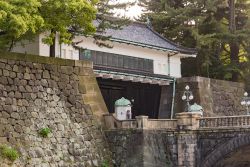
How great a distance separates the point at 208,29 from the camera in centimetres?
4722

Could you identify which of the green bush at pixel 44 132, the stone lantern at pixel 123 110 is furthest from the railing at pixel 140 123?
the green bush at pixel 44 132

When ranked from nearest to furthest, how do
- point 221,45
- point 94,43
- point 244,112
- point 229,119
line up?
point 229,119, point 94,43, point 244,112, point 221,45

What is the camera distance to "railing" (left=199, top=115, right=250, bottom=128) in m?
29.0

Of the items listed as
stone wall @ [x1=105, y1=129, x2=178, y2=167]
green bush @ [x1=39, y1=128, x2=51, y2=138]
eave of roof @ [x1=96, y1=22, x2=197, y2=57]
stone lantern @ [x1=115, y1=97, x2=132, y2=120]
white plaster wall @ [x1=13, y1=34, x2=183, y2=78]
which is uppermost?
eave of roof @ [x1=96, y1=22, x2=197, y2=57]

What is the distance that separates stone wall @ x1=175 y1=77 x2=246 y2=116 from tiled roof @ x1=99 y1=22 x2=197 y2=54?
265cm

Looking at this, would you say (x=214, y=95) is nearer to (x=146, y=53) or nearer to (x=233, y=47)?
(x=146, y=53)

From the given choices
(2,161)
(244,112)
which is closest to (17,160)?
(2,161)

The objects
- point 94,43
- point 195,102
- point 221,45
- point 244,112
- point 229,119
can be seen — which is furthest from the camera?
point 221,45

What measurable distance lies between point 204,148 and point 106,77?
8451 millimetres

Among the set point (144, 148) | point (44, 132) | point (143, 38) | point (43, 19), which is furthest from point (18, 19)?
point (143, 38)

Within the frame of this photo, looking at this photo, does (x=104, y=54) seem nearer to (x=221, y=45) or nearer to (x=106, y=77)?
(x=106, y=77)

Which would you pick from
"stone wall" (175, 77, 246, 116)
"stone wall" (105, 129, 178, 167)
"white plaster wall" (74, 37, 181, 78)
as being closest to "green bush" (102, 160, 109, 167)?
"stone wall" (105, 129, 178, 167)

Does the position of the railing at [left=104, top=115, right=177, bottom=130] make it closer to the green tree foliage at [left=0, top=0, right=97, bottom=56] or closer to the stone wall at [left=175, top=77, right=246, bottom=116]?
the green tree foliage at [left=0, top=0, right=97, bottom=56]

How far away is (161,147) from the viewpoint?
30.7 m
